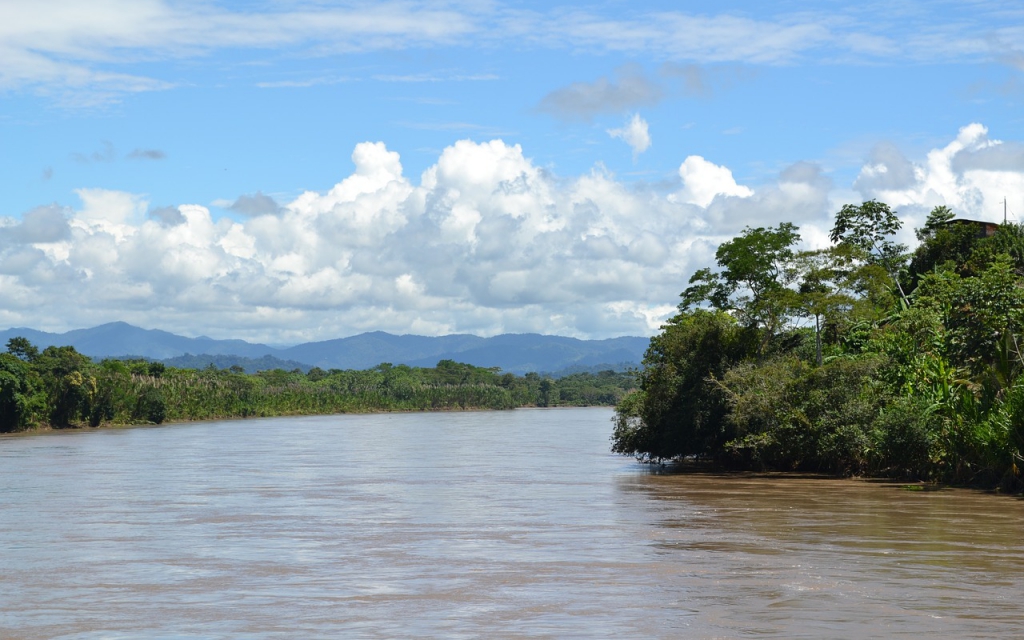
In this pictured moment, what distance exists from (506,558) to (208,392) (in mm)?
102305

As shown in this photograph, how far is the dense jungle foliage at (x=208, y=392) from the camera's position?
8256cm

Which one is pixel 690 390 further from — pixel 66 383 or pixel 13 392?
pixel 66 383

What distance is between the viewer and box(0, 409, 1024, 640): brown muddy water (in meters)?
14.0

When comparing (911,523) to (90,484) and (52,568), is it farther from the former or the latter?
(90,484)

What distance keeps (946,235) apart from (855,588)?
42121 mm

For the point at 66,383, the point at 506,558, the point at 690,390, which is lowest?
the point at 506,558

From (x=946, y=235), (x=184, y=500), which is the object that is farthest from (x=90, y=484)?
(x=946, y=235)

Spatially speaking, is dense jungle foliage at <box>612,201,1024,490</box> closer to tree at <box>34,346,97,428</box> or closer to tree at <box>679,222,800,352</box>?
tree at <box>679,222,800,352</box>

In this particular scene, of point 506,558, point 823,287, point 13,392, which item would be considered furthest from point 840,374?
point 13,392

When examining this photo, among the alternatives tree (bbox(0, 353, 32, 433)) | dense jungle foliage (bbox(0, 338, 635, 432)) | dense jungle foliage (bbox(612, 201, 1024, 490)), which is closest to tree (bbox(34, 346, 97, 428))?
dense jungle foliage (bbox(0, 338, 635, 432))

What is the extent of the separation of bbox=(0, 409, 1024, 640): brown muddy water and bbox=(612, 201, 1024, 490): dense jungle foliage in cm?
165

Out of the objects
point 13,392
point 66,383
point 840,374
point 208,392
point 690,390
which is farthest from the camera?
point 208,392

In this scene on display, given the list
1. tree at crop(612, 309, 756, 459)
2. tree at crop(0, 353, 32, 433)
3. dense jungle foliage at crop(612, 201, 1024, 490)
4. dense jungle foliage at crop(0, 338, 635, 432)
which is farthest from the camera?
dense jungle foliage at crop(0, 338, 635, 432)

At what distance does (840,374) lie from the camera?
34594mm
